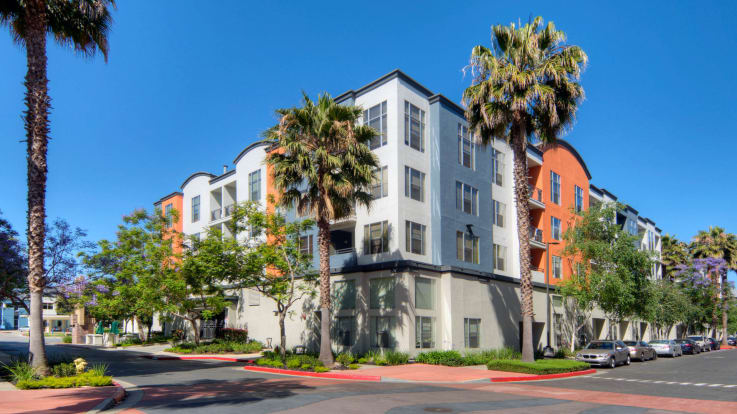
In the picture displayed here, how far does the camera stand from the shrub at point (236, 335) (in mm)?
38119

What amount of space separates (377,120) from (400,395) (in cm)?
1841

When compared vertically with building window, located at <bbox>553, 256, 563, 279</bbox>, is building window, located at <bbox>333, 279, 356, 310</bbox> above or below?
below

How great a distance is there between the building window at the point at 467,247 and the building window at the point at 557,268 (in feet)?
38.8

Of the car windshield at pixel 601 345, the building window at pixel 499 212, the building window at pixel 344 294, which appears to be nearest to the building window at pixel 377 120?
the building window at pixel 344 294

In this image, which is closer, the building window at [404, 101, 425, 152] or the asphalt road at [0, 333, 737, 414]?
the asphalt road at [0, 333, 737, 414]

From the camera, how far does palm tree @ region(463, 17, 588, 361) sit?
24.8 m

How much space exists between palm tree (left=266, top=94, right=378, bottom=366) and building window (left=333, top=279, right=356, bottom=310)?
6164mm

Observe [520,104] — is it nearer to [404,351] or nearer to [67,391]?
[404,351]

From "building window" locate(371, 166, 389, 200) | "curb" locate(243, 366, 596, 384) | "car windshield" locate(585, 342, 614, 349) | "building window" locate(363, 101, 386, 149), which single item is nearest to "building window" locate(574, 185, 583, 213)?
"car windshield" locate(585, 342, 614, 349)

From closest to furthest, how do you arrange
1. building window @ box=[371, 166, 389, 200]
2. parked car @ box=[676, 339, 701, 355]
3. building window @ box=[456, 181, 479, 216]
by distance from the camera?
building window @ box=[371, 166, 389, 200]
building window @ box=[456, 181, 479, 216]
parked car @ box=[676, 339, 701, 355]

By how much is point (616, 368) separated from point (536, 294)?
401 inches

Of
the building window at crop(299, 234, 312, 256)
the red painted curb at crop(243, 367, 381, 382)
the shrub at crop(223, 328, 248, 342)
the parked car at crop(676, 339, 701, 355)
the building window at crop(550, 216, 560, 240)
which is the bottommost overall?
the parked car at crop(676, 339, 701, 355)

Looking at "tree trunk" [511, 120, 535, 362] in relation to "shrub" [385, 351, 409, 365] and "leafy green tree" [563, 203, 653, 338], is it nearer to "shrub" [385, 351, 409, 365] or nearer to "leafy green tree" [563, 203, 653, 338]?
"shrub" [385, 351, 409, 365]

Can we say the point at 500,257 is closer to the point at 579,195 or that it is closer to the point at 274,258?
the point at 579,195
